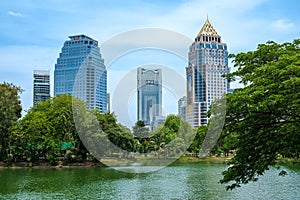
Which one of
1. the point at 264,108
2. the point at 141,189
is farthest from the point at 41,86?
the point at 264,108

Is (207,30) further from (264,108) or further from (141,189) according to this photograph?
(264,108)

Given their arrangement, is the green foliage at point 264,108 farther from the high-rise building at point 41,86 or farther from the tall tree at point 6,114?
the high-rise building at point 41,86

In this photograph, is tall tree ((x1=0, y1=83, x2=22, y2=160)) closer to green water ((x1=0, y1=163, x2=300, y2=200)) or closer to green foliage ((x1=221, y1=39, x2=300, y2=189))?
green water ((x1=0, y1=163, x2=300, y2=200))

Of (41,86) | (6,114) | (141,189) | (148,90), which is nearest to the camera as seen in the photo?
→ (148,90)

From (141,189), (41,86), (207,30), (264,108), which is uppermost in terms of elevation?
(41,86)

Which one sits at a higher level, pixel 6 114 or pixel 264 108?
pixel 6 114

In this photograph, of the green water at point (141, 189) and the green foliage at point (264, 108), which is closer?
the green foliage at point (264, 108)

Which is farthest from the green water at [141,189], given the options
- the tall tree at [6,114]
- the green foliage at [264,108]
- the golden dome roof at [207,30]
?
the tall tree at [6,114]
